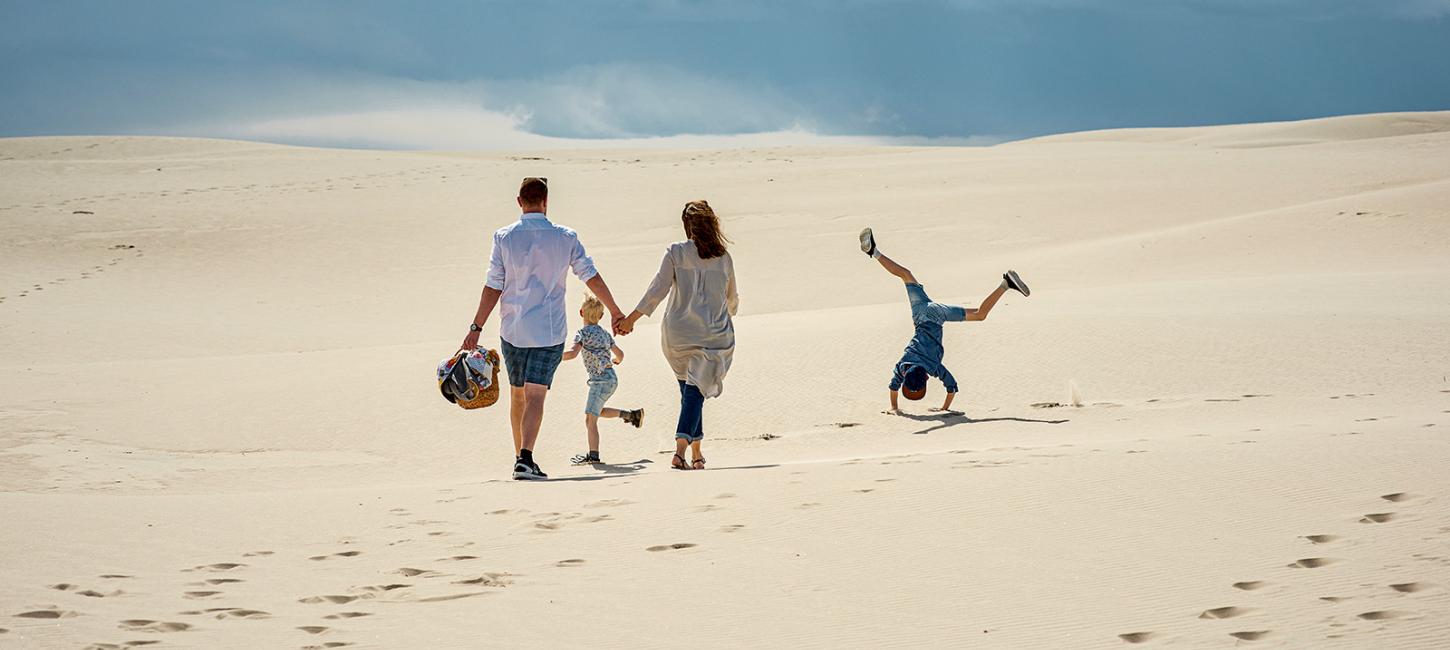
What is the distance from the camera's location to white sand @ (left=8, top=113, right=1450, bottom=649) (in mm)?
4121

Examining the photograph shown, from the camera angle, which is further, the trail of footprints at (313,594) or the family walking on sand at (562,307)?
the family walking on sand at (562,307)

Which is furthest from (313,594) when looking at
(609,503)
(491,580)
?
(609,503)

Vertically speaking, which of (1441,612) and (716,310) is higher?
(716,310)

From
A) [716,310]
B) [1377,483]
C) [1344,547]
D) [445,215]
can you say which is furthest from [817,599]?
[445,215]

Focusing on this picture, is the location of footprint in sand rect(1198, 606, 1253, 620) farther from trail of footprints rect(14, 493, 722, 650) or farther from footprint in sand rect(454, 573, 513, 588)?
footprint in sand rect(454, 573, 513, 588)

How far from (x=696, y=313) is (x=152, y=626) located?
3945mm

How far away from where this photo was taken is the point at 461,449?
1004 centimetres

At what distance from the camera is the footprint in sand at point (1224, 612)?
12.5ft

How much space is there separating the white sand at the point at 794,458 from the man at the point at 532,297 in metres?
0.49

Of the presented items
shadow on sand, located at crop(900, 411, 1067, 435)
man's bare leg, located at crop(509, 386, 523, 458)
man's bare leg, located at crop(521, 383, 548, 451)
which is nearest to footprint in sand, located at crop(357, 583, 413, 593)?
man's bare leg, located at crop(521, 383, 548, 451)

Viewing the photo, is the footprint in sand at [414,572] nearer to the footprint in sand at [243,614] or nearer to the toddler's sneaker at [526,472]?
the footprint in sand at [243,614]

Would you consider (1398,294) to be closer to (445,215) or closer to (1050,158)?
(445,215)

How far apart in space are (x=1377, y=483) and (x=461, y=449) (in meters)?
6.77

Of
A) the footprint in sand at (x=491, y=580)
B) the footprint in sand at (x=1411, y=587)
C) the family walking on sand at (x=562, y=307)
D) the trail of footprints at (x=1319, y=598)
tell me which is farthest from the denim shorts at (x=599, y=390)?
the footprint in sand at (x=1411, y=587)
